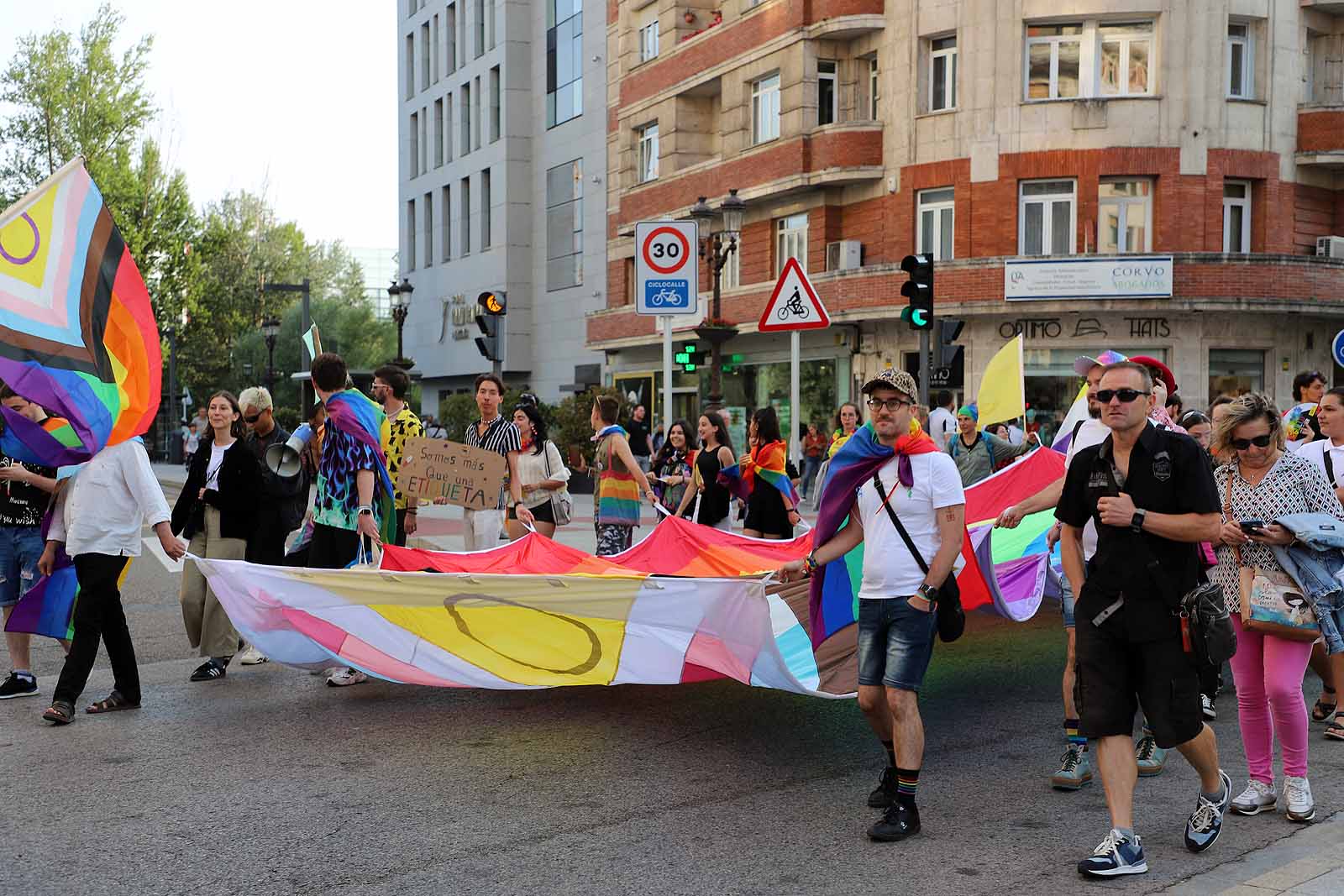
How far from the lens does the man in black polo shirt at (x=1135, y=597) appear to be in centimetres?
501

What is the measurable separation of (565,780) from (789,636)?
4.51ft

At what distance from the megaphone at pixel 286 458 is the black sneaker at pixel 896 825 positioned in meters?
5.19

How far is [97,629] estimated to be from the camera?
7844mm

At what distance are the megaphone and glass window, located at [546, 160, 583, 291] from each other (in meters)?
36.4

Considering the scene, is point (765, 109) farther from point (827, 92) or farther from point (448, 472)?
point (448, 472)

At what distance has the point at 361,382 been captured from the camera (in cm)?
2270

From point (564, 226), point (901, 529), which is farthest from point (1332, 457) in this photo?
point (564, 226)

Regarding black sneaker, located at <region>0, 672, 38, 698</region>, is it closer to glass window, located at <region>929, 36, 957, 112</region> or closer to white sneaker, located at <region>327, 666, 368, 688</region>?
white sneaker, located at <region>327, 666, 368, 688</region>

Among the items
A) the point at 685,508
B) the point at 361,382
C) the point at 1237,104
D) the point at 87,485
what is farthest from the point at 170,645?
the point at 1237,104

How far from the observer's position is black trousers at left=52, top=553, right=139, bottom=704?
7695mm

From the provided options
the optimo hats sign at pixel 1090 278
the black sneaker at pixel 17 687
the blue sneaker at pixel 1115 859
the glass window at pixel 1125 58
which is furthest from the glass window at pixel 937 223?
the blue sneaker at pixel 1115 859

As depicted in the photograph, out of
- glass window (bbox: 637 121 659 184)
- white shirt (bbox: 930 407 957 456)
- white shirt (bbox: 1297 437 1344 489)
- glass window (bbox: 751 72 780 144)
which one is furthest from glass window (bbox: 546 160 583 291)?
white shirt (bbox: 1297 437 1344 489)

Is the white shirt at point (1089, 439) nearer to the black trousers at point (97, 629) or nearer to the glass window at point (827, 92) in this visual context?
the black trousers at point (97, 629)

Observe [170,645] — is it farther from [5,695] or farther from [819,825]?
[819,825]
